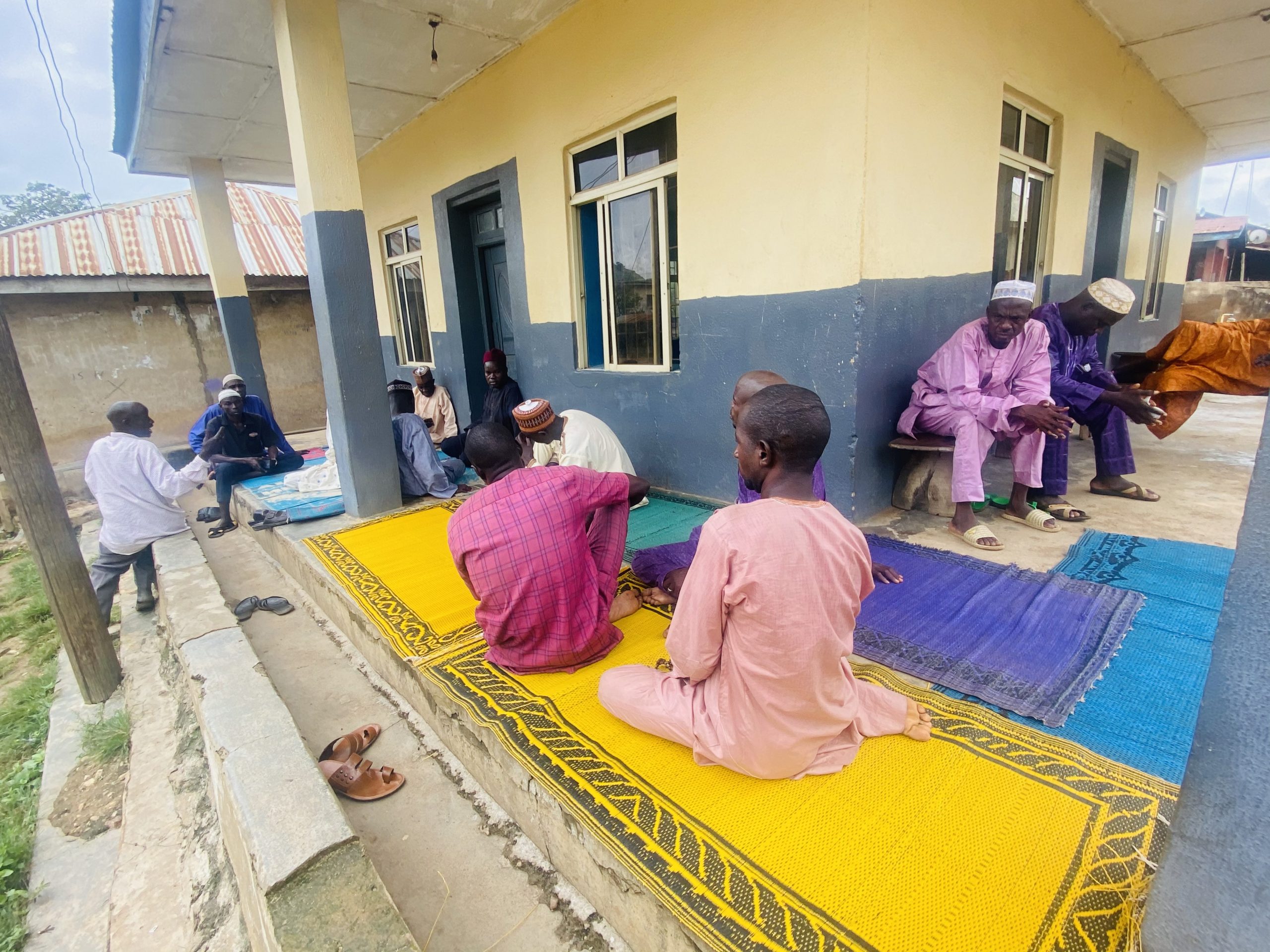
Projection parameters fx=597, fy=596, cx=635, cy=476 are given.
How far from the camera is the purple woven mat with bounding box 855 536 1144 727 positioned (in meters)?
2.16

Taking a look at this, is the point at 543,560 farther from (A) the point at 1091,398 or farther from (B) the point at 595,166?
(B) the point at 595,166

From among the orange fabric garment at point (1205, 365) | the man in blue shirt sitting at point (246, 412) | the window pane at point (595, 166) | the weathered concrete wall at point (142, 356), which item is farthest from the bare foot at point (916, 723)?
the weathered concrete wall at point (142, 356)

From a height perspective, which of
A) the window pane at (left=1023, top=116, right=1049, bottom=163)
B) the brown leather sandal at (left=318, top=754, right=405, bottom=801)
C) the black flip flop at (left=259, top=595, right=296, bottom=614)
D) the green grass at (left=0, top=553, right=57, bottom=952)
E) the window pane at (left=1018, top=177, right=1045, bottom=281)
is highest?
the window pane at (left=1023, top=116, right=1049, bottom=163)

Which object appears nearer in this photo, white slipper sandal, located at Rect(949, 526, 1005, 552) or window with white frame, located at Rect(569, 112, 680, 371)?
white slipper sandal, located at Rect(949, 526, 1005, 552)

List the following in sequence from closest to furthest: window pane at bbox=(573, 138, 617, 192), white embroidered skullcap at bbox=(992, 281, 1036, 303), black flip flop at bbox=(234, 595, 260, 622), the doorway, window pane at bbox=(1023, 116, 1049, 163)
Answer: white embroidered skullcap at bbox=(992, 281, 1036, 303)
black flip flop at bbox=(234, 595, 260, 622)
window pane at bbox=(1023, 116, 1049, 163)
window pane at bbox=(573, 138, 617, 192)
the doorway

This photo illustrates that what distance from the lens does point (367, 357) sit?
4449mm

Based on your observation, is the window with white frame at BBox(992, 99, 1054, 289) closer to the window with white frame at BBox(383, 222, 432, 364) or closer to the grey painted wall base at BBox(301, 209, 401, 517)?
the grey painted wall base at BBox(301, 209, 401, 517)

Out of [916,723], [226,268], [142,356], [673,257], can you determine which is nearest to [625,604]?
[916,723]

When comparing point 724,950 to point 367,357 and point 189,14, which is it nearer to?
point 367,357

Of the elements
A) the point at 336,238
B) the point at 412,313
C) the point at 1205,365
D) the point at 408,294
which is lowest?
the point at 1205,365

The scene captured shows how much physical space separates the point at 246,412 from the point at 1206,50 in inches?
395

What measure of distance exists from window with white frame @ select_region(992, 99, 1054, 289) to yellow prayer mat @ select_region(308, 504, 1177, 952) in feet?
13.1

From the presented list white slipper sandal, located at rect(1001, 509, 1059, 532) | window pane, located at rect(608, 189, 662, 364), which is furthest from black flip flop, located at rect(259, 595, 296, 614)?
white slipper sandal, located at rect(1001, 509, 1059, 532)

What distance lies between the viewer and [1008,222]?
15.5 ft
